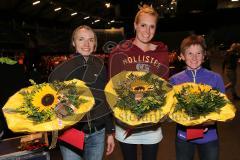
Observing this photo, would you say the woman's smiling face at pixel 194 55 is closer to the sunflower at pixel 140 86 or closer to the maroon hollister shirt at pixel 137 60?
the maroon hollister shirt at pixel 137 60

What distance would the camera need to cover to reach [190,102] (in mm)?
2451

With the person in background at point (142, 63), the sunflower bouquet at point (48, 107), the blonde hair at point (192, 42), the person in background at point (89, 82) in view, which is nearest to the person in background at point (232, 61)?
the blonde hair at point (192, 42)

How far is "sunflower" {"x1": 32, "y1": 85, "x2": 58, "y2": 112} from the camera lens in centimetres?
233

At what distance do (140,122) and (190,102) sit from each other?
39 cm

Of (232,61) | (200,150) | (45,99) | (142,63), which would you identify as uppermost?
(142,63)

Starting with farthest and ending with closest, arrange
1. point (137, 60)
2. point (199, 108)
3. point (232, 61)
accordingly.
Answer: point (232, 61)
point (137, 60)
point (199, 108)

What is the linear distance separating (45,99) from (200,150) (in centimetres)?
128

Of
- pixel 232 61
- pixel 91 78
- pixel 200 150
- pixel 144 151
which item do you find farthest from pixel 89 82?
pixel 232 61

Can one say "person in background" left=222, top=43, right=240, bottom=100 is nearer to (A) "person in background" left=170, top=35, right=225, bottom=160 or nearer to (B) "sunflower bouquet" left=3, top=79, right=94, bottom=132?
(A) "person in background" left=170, top=35, right=225, bottom=160

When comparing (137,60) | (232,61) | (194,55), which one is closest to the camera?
(137,60)

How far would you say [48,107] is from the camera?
2330 millimetres

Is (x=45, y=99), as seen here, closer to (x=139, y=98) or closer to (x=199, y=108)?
(x=139, y=98)

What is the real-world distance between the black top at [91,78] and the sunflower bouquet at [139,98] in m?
0.16

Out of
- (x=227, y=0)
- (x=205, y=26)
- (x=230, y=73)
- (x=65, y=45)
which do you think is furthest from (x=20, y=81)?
(x=227, y=0)
